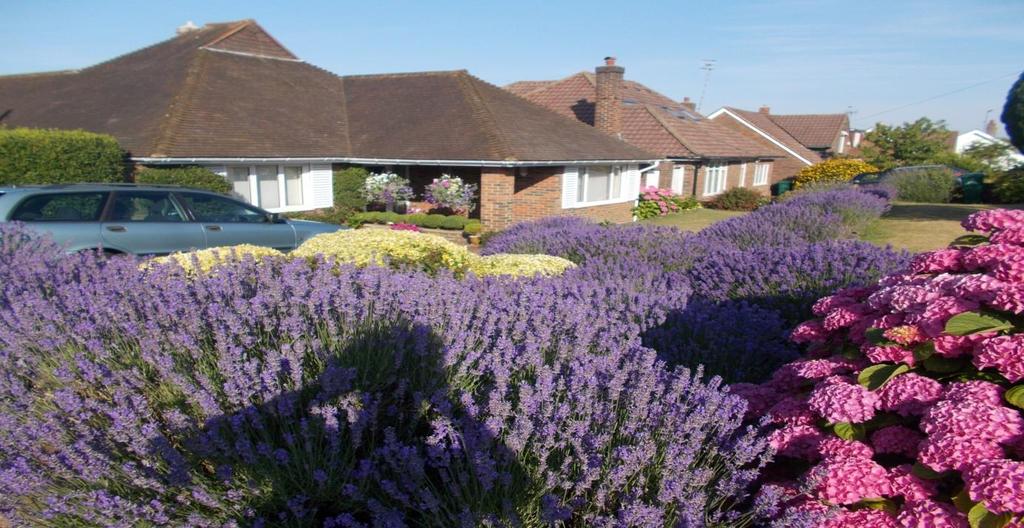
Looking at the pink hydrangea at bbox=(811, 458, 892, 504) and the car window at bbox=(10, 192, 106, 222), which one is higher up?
the car window at bbox=(10, 192, 106, 222)

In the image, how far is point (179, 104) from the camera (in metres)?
17.8

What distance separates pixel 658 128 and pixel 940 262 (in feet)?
87.2

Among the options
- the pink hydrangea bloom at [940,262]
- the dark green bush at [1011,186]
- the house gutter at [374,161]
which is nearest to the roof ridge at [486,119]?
the house gutter at [374,161]

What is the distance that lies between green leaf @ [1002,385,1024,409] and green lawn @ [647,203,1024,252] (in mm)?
9133

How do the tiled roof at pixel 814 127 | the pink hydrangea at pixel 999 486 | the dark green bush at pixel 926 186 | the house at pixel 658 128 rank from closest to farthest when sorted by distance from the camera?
the pink hydrangea at pixel 999 486
the house at pixel 658 128
the dark green bush at pixel 926 186
the tiled roof at pixel 814 127

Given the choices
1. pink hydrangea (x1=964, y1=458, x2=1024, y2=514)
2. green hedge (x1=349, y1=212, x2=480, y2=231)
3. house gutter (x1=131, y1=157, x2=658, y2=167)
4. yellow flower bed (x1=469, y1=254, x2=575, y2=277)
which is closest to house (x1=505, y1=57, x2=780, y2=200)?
house gutter (x1=131, y1=157, x2=658, y2=167)

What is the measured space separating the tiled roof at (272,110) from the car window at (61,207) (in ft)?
24.2

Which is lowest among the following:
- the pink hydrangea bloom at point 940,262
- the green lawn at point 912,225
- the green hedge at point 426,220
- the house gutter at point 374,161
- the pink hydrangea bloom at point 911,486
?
the green hedge at point 426,220

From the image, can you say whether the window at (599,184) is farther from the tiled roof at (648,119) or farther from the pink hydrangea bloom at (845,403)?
the pink hydrangea bloom at (845,403)

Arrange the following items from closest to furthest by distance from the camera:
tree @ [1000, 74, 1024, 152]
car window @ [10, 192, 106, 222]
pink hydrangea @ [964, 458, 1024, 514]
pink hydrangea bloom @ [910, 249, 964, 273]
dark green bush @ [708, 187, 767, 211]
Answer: pink hydrangea @ [964, 458, 1024, 514]
pink hydrangea bloom @ [910, 249, 964, 273]
car window @ [10, 192, 106, 222]
tree @ [1000, 74, 1024, 152]
dark green bush @ [708, 187, 767, 211]

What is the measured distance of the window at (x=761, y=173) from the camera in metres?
36.5

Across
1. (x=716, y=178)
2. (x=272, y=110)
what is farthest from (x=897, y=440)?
(x=716, y=178)

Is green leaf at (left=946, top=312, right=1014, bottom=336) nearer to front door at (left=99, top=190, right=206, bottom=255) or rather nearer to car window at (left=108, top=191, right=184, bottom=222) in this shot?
front door at (left=99, top=190, right=206, bottom=255)

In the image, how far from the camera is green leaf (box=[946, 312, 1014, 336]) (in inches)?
97.3
